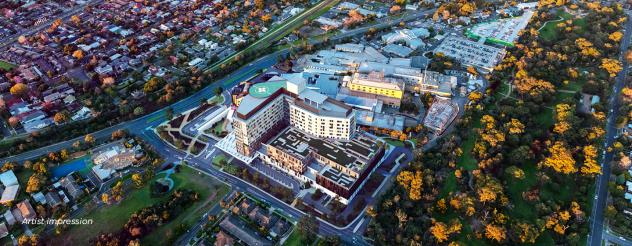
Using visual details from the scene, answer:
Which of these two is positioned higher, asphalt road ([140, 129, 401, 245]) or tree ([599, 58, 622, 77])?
tree ([599, 58, 622, 77])

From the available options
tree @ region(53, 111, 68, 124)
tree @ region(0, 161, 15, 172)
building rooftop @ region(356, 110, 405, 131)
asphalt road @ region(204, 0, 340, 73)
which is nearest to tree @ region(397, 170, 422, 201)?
building rooftop @ region(356, 110, 405, 131)

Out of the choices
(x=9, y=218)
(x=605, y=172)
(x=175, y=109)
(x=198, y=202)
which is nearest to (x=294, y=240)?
(x=198, y=202)

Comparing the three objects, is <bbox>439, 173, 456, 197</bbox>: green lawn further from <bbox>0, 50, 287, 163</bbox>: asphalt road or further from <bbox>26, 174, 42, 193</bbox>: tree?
<bbox>26, 174, 42, 193</bbox>: tree

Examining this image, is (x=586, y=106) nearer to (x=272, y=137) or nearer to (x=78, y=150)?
(x=272, y=137)

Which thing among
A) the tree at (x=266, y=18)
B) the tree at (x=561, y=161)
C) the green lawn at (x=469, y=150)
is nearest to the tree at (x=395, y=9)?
the tree at (x=266, y=18)

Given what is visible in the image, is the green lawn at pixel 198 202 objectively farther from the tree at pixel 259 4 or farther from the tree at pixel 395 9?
the tree at pixel 395 9

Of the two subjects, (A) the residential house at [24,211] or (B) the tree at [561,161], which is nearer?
(A) the residential house at [24,211]
